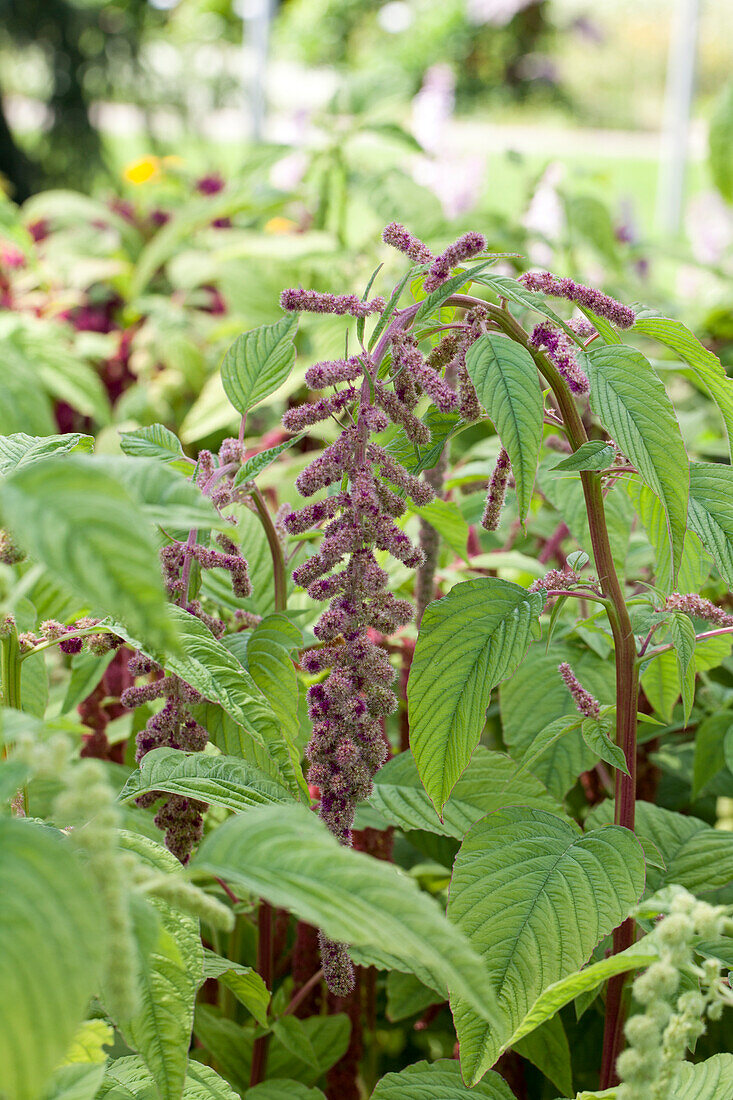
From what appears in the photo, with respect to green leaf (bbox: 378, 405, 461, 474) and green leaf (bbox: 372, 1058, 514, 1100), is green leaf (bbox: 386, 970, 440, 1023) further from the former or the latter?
green leaf (bbox: 378, 405, 461, 474)

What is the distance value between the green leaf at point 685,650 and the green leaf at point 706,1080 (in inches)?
6.9

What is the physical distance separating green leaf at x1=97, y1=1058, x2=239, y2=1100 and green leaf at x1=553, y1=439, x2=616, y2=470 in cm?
36

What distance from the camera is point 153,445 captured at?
2.08 feet

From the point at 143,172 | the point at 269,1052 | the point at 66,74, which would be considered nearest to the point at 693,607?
the point at 269,1052

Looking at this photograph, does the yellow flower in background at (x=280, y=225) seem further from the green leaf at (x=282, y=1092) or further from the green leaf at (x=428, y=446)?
the green leaf at (x=282, y=1092)

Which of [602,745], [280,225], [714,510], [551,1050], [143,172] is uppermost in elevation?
[143,172]

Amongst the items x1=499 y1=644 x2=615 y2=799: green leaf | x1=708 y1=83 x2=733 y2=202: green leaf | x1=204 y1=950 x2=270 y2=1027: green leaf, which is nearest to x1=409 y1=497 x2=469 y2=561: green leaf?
x1=499 y1=644 x2=615 y2=799: green leaf

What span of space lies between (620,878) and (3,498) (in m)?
0.39

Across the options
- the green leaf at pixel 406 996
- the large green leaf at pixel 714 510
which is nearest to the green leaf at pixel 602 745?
the large green leaf at pixel 714 510

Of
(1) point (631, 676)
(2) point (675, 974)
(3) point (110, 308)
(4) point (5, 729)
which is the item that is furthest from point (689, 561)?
(3) point (110, 308)

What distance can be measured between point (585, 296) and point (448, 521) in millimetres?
273

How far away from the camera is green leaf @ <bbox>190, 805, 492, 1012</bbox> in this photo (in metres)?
0.37

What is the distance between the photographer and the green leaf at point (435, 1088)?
0.60 metres

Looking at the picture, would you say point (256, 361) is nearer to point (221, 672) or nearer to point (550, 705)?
point (221, 672)
